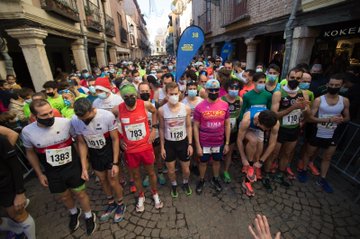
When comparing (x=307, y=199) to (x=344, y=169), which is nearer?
(x=307, y=199)

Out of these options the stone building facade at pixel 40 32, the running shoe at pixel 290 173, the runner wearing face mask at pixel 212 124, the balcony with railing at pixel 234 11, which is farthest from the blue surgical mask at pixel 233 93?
the balcony with railing at pixel 234 11

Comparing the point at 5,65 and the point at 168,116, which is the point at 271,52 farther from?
the point at 5,65

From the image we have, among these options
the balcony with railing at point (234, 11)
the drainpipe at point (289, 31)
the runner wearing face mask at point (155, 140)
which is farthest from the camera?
the balcony with railing at point (234, 11)

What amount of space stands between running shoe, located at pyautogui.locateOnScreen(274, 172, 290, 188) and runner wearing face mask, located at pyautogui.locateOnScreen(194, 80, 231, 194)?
1.43 metres

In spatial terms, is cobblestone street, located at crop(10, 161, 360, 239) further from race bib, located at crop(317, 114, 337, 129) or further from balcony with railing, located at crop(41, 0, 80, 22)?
balcony with railing, located at crop(41, 0, 80, 22)

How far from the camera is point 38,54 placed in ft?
22.0

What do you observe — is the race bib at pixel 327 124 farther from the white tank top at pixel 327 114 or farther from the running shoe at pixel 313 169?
the running shoe at pixel 313 169

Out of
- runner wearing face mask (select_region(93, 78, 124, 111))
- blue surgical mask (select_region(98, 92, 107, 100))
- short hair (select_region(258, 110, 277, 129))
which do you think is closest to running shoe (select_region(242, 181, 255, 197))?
short hair (select_region(258, 110, 277, 129))

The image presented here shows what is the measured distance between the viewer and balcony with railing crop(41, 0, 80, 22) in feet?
24.9

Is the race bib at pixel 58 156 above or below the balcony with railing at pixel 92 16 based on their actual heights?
below

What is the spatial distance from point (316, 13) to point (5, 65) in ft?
35.3

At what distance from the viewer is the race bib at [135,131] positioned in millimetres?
2893

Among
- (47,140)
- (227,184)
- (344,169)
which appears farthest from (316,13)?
(47,140)

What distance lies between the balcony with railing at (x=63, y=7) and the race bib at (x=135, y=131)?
8267mm
